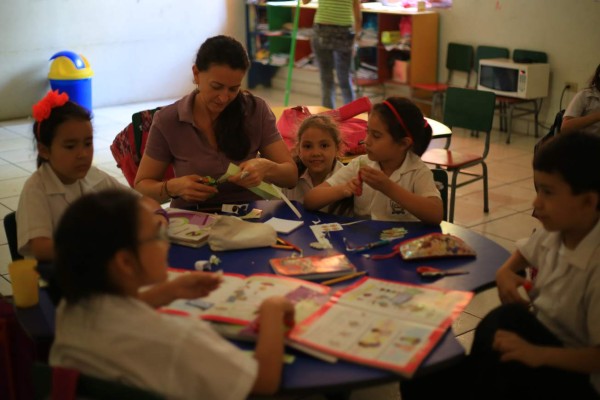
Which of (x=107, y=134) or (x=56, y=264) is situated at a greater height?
(x=56, y=264)

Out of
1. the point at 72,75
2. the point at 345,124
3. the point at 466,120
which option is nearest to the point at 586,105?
the point at 466,120

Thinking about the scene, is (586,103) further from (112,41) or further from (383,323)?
(112,41)

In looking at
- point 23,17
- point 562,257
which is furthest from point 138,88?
point 562,257

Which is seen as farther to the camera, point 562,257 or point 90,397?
point 562,257

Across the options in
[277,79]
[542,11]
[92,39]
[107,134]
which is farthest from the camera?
[277,79]

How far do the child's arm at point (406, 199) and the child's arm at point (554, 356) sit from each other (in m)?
0.76

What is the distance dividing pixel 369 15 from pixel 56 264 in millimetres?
7039

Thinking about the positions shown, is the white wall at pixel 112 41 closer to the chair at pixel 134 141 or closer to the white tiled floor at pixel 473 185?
the white tiled floor at pixel 473 185

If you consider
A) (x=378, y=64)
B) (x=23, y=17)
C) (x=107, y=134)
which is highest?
(x=23, y=17)

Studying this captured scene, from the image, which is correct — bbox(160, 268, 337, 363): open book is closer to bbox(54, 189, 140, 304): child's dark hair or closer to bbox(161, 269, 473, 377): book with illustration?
bbox(161, 269, 473, 377): book with illustration

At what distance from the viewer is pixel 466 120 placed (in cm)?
484

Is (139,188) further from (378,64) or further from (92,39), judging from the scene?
(92,39)

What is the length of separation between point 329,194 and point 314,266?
60 cm

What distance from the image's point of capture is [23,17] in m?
7.89
